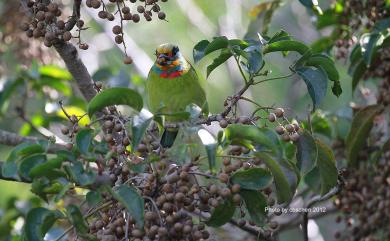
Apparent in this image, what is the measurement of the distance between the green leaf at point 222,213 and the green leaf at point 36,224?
42 centimetres

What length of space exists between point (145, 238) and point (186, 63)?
6.10ft

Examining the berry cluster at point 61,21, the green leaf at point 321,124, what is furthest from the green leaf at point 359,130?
the berry cluster at point 61,21

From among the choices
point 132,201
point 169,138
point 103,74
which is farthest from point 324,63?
point 103,74

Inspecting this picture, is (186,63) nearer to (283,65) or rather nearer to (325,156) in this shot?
(325,156)

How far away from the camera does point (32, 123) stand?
3609mm

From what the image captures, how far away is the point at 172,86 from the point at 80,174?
170 centimetres

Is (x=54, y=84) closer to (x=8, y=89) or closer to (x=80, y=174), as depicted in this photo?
(x=8, y=89)

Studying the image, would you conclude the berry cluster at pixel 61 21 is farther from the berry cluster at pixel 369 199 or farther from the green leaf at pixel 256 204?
the berry cluster at pixel 369 199

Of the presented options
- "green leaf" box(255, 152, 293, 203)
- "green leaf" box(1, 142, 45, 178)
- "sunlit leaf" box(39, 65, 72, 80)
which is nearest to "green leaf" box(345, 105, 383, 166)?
"green leaf" box(255, 152, 293, 203)

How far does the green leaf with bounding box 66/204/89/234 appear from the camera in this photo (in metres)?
1.74

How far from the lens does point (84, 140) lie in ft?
5.81

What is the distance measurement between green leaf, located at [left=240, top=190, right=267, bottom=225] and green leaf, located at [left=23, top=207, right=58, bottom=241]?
0.50 metres

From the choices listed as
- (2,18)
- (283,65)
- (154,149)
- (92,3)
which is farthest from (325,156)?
(283,65)

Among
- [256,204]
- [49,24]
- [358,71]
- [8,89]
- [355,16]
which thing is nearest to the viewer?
[256,204]
